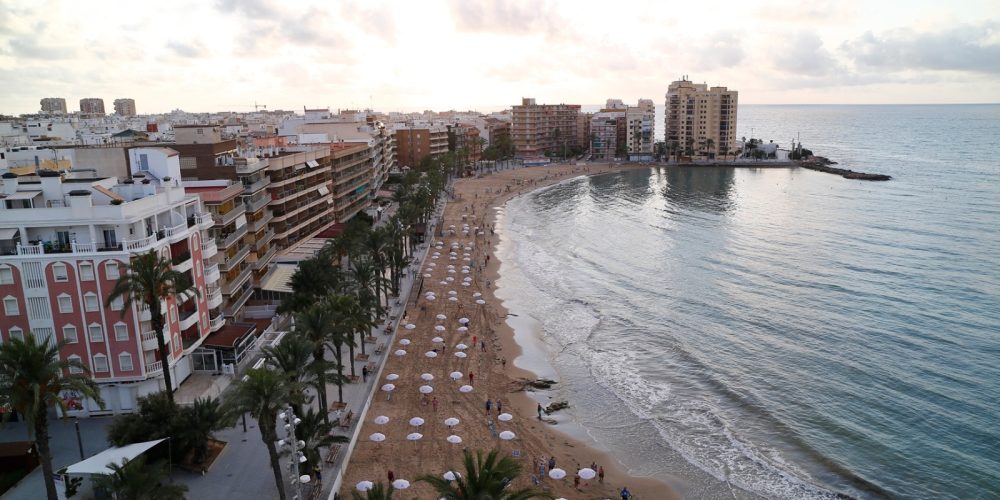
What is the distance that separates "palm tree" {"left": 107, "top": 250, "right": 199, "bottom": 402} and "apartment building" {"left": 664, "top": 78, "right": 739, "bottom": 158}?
18078 centimetres

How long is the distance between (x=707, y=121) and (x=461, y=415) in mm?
173768

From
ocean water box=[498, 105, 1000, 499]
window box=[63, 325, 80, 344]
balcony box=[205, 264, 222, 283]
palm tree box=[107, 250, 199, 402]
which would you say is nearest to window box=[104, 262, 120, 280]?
palm tree box=[107, 250, 199, 402]

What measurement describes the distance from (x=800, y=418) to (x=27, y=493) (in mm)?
38939

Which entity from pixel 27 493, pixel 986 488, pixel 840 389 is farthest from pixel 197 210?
pixel 986 488

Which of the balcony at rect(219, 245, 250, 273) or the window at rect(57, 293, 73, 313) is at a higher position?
the window at rect(57, 293, 73, 313)

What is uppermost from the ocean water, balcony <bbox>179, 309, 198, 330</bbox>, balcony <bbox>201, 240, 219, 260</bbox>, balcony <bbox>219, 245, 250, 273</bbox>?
balcony <bbox>201, 240, 219, 260</bbox>

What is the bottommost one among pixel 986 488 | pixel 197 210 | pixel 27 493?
pixel 986 488

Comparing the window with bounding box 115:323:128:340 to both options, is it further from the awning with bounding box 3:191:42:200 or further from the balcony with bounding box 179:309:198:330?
the awning with bounding box 3:191:42:200

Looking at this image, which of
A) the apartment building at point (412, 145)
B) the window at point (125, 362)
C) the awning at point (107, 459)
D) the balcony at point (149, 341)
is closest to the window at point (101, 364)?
the window at point (125, 362)

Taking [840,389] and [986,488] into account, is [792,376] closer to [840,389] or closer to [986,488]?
[840,389]

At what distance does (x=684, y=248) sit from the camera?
276 ft

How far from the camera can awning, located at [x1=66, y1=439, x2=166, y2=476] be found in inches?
989

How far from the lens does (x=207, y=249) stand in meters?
40.3

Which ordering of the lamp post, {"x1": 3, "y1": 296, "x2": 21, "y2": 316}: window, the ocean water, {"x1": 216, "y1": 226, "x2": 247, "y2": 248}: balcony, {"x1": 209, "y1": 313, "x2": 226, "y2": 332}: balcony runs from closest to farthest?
1. the lamp post
2. {"x1": 3, "y1": 296, "x2": 21, "y2": 316}: window
3. the ocean water
4. {"x1": 209, "y1": 313, "x2": 226, "y2": 332}: balcony
5. {"x1": 216, "y1": 226, "x2": 247, "y2": 248}: balcony
